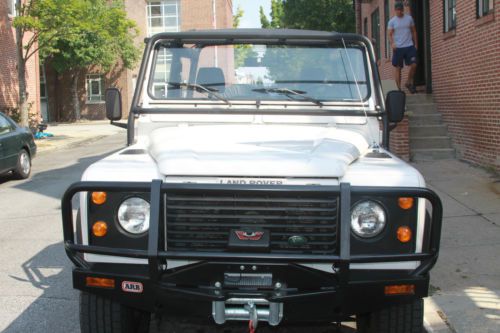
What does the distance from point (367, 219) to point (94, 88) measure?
38229 millimetres

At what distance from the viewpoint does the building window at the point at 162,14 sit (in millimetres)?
43250

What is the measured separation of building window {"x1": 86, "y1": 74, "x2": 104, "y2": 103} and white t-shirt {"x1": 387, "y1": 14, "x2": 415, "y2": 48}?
30.1 metres

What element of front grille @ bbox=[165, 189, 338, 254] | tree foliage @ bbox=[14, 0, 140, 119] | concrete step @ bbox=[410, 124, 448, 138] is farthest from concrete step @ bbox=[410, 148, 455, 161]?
tree foliage @ bbox=[14, 0, 140, 119]

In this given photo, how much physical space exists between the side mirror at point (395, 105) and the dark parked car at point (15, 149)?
28.8 feet

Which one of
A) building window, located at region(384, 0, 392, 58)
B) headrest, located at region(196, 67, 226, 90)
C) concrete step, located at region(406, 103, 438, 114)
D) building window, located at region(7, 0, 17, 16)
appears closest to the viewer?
headrest, located at region(196, 67, 226, 90)

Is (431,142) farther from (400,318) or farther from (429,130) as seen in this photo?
(400,318)

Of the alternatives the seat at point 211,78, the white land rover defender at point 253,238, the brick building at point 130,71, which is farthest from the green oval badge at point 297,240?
the brick building at point 130,71

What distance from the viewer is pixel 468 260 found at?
539 cm

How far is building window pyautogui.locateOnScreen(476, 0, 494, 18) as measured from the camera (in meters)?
9.66

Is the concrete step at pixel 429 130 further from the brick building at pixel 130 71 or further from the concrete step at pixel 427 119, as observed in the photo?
the brick building at pixel 130 71

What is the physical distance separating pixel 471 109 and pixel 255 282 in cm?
864

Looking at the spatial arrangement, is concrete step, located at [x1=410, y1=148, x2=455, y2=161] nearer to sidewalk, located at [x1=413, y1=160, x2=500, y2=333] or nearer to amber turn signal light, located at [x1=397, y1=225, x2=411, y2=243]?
sidewalk, located at [x1=413, y1=160, x2=500, y2=333]

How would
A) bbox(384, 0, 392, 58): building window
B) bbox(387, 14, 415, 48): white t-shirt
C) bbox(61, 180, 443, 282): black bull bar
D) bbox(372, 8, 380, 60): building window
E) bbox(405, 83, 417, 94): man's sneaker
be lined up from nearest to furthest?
bbox(61, 180, 443, 282): black bull bar < bbox(387, 14, 415, 48): white t-shirt < bbox(405, 83, 417, 94): man's sneaker < bbox(384, 0, 392, 58): building window < bbox(372, 8, 380, 60): building window

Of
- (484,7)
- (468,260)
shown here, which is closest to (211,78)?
(468,260)
